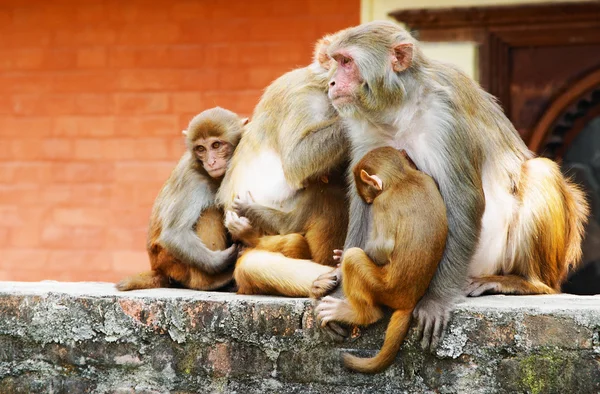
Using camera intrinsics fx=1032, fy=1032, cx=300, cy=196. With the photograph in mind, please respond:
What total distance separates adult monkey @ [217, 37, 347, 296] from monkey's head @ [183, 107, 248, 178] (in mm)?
68

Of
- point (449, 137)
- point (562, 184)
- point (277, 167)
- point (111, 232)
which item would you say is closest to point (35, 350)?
point (277, 167)

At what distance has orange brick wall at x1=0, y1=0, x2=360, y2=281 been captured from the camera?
8.73 m

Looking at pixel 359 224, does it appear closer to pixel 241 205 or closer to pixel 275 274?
pixel 275 274

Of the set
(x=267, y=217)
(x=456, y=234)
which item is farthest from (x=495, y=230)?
(x=267, y=217)

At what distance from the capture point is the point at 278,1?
868 cm

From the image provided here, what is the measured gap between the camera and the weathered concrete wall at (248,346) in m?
3.81

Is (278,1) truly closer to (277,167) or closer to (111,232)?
(111,232)

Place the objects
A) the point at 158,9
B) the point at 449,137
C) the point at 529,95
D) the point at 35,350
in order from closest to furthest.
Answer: the point at 449,137, the point at 35,350, the point at 529,95, the point at 158,9

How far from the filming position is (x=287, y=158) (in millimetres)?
4656

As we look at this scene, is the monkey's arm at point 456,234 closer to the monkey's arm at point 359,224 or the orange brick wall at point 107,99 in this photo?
the monkey's arm at point 359,224

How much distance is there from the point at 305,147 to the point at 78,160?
16.2 feet

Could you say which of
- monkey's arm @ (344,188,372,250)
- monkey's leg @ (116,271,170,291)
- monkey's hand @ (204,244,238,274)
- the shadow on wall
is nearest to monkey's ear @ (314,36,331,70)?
monkey's arm @ (344,188,372,250)

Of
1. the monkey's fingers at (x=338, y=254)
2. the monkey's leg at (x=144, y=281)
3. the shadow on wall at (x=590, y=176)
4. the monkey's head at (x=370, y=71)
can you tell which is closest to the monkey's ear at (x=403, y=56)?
the monkey's head at (x=370, y=71)

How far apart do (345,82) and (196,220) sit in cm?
113
